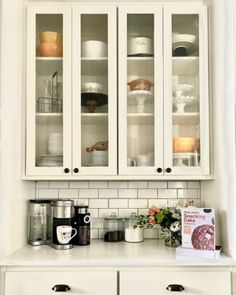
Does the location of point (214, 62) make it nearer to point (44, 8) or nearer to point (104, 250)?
point (44, 8)

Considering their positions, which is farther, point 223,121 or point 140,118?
point 140,118

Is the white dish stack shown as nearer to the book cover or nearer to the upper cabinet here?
the upper cabinet

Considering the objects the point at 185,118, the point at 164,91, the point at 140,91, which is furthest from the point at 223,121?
the point at 140,91

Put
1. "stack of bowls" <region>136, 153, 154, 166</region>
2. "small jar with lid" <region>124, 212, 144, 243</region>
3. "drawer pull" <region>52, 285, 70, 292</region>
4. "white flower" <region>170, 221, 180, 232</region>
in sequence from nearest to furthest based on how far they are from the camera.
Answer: "drawer pull" <region>52, 285, 70, 292</region>
"white flower" <region>170, 221, 180, 232</region>
"stack of bowls" <region>136, 153, 154, 166</region>
"small jar with lid" <region>124, 212, 144, 243</region>

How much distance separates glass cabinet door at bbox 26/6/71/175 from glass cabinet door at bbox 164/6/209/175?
0.61 meters

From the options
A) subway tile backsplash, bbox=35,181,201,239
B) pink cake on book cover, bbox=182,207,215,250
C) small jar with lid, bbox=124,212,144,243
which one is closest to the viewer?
pink cake on book cover, bbox=182,207,215,250

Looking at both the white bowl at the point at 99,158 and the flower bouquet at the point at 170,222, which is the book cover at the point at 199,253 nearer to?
the flower bouquet at the point at 170,222

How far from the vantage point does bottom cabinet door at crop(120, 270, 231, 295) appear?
1.75m

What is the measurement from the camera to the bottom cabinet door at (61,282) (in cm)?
174

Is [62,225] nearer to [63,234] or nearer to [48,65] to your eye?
[63,234]

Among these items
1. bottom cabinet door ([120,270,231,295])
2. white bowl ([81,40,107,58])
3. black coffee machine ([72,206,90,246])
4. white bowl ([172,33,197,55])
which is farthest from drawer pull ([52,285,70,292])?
white bowl ([172,33,197,55])

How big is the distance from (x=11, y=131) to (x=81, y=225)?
71cm

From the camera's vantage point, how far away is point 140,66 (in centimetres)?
217

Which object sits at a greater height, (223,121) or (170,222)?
(223,121)
